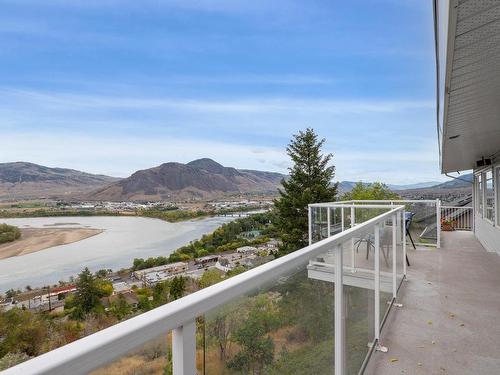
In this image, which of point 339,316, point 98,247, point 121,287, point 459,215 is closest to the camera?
point 339,316

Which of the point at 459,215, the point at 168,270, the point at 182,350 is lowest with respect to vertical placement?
the point at 168,270

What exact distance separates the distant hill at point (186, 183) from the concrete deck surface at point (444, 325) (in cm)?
5145

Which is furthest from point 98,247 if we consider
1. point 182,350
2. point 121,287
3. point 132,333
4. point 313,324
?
point 132,333

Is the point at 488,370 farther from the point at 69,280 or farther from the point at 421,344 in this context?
the point at 69,280

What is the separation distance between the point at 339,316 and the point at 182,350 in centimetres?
149

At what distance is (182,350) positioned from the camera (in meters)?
0.81

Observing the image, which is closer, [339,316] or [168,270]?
[339,316]

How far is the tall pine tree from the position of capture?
31.0 metres

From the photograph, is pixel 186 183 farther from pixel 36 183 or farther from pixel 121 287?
pixel 121 287

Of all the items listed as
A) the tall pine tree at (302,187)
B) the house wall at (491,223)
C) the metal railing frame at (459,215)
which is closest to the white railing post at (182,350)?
the house wall at (491,223)

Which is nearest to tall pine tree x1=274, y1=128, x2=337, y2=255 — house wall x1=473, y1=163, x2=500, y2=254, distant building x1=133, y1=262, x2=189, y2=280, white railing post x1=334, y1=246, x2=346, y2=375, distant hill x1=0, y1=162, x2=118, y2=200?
distant building x1=133, y1=262, x2=189, y2=280

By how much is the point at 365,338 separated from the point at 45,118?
79786mm

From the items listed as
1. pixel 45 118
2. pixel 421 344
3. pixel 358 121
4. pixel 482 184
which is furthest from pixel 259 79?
pixel 421 344

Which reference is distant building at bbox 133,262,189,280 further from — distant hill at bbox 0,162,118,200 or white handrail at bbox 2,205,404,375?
white handrail at bbox 2,205,404,375
